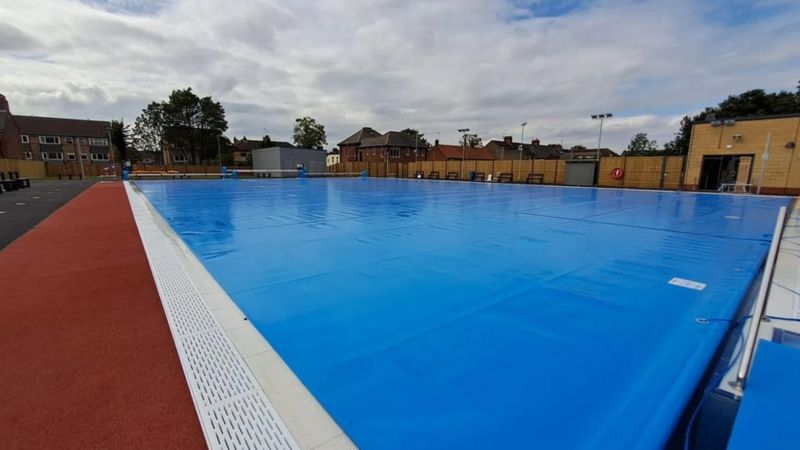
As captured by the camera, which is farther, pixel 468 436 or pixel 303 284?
pixel 303 284

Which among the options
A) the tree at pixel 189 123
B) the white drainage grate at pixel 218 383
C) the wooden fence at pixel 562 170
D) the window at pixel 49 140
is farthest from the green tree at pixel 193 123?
the white drainage grate at pixel 218 383

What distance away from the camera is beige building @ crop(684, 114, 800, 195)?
680 inches

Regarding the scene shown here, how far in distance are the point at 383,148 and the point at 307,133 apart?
2195 cm

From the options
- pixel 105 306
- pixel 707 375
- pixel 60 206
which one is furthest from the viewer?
pixel 60 206

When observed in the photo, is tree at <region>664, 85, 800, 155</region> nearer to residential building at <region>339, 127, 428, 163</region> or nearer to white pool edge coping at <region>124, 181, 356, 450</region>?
residential building at <region>339, 127, 428, 163</region>

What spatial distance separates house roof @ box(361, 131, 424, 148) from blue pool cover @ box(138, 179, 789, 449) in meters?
48.2

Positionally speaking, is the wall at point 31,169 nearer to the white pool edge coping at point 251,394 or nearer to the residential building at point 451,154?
the white pool edge coping at point 251,394

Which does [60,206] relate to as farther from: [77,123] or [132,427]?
[77,123]

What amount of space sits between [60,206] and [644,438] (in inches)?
623

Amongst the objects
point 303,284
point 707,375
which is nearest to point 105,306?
point 303,284

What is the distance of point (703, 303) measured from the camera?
12.2 feet

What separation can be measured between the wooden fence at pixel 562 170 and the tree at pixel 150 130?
120ft

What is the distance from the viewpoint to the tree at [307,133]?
68.2 m

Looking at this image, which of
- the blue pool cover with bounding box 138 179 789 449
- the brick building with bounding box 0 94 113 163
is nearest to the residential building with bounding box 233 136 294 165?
the brick building with bounding box 0 94 113 163
